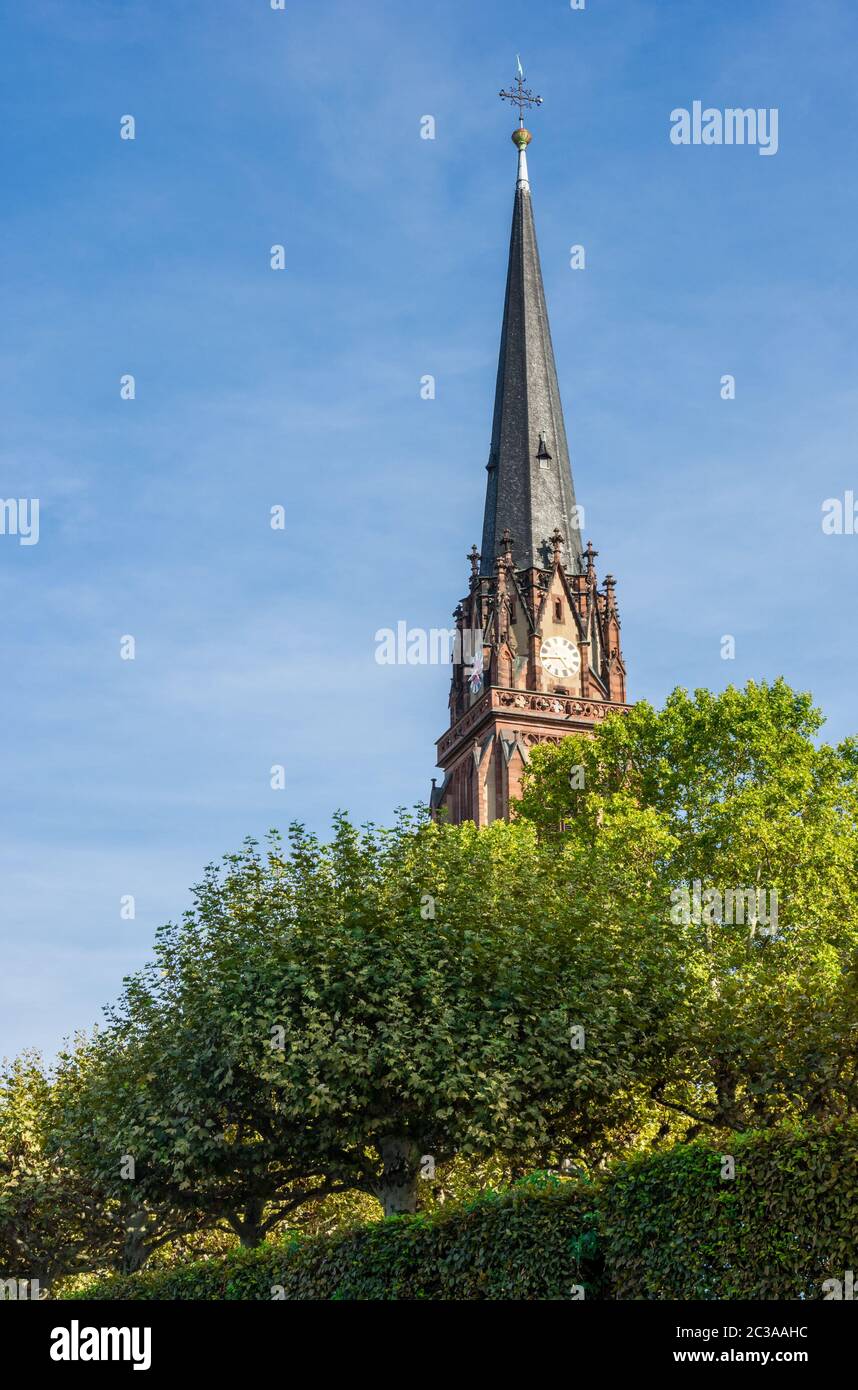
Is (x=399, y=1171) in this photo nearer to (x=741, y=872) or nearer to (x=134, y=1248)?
(x=134, y=1248)

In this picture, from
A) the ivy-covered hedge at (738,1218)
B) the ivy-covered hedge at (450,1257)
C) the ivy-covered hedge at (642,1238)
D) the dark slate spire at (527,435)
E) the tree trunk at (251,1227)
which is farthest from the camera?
the dark slate spire at (527,435)

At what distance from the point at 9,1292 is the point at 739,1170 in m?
31.4

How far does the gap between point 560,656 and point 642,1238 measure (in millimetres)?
71965

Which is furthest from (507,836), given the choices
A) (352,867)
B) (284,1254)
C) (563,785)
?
(284,1254)

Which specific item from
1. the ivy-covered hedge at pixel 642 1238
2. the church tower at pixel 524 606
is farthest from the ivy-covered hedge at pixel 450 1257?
the church tower at pixel 524 606

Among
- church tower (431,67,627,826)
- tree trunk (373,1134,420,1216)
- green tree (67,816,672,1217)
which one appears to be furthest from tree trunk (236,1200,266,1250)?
church tower (431,67,627,826)

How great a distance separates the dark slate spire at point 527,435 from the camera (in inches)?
3740

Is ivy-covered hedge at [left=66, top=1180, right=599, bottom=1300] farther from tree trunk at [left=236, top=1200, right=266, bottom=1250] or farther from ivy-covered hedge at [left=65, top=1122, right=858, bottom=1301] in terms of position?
tree trunk at [left=236, top=1200, right=266, bottom=1250]

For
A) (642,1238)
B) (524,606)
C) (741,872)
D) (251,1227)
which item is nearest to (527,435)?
(524,606)

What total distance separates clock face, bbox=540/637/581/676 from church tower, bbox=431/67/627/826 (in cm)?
8

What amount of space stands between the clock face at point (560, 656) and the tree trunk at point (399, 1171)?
60.1 meters

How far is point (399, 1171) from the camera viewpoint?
99.3ft

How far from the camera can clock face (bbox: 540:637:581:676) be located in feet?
294

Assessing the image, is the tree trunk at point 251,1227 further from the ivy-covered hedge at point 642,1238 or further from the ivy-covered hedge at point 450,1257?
the ivy-covered hedge at point 642,1238
